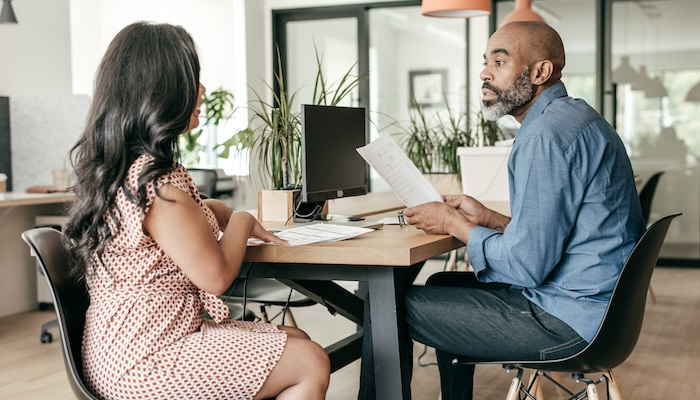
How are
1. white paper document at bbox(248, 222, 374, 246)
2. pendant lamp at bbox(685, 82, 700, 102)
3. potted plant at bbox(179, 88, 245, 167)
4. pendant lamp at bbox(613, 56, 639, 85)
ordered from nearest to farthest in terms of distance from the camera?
white paper document at bbox(248, 222, 374, 246)
pendant lamp at bbox(685, 82, 700, 102)
pendant lamp at bbox(613, 56, 639, 85)
potted plant at bbox(179, 88, 245, 167)

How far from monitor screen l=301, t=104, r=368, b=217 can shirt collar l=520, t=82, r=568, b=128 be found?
66 cm

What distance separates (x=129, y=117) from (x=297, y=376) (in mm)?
597

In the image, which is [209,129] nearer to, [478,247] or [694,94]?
[694,94]

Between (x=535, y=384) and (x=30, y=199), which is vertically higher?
(x=30, y=199)

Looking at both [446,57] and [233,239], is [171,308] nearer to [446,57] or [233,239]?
[233,239]

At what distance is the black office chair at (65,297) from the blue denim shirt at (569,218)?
0.91 metres

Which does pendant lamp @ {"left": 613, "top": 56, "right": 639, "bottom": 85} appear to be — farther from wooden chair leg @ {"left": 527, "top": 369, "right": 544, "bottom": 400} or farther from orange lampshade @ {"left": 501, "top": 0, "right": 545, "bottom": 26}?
wooden chair leg @ {"left": 527, "top": 369, "right": 544, "bottom": 400}

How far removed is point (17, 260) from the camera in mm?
4762

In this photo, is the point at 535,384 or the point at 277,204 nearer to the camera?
the point at 535,384

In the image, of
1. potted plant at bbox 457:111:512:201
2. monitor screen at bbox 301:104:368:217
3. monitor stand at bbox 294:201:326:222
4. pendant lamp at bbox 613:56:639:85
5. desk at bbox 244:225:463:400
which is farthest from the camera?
pendant lamp at bbox 613:56:639:85

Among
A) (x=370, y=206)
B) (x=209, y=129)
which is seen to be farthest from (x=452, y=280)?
(x=209, y=129)

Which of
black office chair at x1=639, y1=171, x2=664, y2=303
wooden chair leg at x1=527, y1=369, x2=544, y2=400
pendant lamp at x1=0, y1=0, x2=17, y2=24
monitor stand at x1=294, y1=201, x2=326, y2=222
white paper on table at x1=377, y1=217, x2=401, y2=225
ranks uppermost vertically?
pendant lamp at x1=0, y1=0, x2=17, y2=24

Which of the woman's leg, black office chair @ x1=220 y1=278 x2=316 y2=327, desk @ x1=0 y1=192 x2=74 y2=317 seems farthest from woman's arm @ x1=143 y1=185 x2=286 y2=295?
desk @ x1=0 y1=192 x2=74 y2=317

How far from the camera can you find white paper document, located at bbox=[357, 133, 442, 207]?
2.20m
